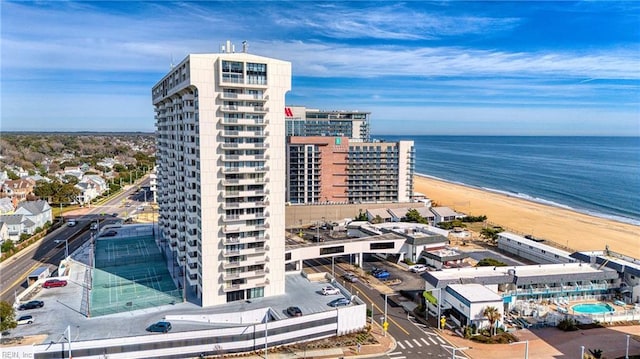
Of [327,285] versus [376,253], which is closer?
[327,285]

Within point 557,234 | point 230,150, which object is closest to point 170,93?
point 230,150

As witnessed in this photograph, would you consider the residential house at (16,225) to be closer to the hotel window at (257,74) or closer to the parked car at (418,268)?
the hotel window at (257,74)

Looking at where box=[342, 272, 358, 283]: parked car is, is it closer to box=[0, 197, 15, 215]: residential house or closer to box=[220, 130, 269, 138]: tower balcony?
box=[220, 130, 269, 138]: tower balcony

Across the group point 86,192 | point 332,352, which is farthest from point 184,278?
point 86,192

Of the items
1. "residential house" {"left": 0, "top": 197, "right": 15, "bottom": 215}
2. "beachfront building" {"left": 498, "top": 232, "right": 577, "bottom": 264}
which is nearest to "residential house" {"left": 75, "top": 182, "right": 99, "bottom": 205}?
"residential house" {"left": 0, "top": 197, "right": 15, "bottom": 215}

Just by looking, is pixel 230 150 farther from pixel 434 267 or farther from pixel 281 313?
pixel 434 267

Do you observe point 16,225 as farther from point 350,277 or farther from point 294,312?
point 294,312

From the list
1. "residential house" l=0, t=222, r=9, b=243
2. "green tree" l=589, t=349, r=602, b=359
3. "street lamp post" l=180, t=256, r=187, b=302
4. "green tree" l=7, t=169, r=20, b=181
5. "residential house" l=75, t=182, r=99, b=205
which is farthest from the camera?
"green tree" l=7, t=169, r=20, b=181
